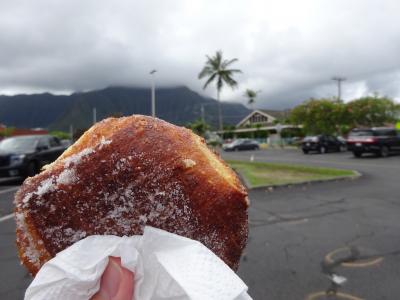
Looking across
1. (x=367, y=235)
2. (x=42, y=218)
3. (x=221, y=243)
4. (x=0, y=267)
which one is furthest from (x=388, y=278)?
(x=0, y=267)

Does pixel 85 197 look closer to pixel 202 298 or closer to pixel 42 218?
pixel 42 218

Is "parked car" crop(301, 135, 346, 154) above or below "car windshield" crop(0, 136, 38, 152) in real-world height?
below

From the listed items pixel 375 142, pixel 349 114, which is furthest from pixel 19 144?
pixel 349 114

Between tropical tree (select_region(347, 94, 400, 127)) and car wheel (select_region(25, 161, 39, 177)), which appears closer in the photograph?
car wheel (select_region(25, 161, 39, 177))

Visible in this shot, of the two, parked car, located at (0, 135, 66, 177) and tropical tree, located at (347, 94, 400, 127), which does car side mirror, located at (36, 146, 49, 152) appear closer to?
parked car, located at (0, 135, 66, 177)

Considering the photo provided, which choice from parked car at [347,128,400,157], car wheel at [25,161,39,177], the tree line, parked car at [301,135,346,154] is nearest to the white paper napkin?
car wheel at [25,161,39,177]

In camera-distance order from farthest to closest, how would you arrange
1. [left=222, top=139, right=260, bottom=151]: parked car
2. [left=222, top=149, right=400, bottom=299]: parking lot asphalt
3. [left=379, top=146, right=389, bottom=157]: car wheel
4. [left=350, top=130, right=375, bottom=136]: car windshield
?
[left=222, top=139, right=260, bottom=151]: parked car
[left=350, top=130, right=375, bottom=136]: car windshield
[left=379, top=146, right=389, bottom=157]: car wheel
[left=222, top=149, right=400, bottom=299]: parking lot asphalt
